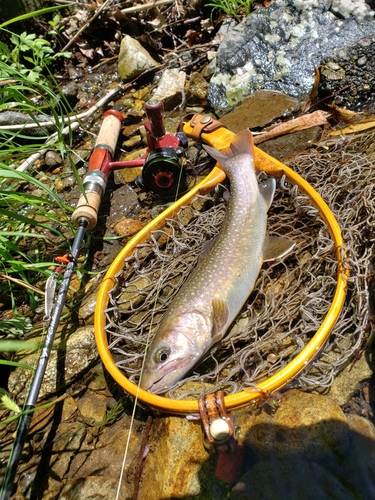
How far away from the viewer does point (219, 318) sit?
265cm

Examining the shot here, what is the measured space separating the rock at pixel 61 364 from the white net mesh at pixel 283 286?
0.33 metres

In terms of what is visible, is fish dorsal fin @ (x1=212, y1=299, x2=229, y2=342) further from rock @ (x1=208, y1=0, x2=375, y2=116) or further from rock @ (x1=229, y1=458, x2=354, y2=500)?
rock @ (x1=208, y1=0, x2=375, y2=116)

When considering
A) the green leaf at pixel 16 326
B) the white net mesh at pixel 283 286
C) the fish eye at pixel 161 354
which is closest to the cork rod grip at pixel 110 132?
the white net mesh at pixel 283 286

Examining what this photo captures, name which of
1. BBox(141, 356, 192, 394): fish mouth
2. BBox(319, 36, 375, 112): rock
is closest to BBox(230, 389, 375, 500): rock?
BBox(141, 356, 192, 394): fish mouth

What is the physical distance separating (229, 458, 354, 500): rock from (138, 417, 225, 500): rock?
175 mm

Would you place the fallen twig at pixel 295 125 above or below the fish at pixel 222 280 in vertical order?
below

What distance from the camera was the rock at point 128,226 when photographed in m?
4.27

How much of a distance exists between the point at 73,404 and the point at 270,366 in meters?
1.55

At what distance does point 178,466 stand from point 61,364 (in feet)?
4.14

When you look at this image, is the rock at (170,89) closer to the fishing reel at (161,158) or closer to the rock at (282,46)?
the rock at (282,46)

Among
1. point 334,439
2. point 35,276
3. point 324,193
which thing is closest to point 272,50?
point 324,193

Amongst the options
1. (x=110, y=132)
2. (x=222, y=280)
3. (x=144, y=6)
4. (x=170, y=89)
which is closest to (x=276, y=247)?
(x=222, y=280)

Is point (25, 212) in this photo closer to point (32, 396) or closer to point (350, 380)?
point (32, 396)

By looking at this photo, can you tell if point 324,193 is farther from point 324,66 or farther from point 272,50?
point 272,50
